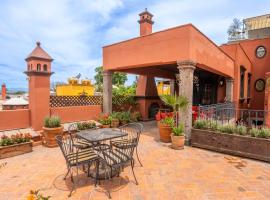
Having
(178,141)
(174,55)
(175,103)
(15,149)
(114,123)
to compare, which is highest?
(174,55)

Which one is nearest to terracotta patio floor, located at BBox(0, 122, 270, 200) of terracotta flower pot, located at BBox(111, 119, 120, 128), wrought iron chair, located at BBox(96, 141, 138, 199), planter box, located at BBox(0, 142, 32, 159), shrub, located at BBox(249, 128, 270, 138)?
planter box, located at BBox(0, 142, 32, 159)

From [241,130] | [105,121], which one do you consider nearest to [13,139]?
[105,121]

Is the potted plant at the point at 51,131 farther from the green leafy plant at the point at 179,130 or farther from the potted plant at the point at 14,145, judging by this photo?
the green leafy plant at the point at 179,130

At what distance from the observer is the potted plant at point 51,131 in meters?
6.21

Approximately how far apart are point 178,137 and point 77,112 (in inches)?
194

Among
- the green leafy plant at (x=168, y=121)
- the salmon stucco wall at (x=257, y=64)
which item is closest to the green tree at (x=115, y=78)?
the salmon stucco wall at (x=257, y=64)

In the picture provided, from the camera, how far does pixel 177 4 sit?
25.9ft

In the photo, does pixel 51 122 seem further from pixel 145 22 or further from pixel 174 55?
pixel 145 22

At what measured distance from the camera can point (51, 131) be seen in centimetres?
620

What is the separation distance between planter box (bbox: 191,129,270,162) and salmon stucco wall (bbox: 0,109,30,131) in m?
6.20

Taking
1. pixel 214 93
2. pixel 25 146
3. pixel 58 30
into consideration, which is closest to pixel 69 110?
pixel 25 146

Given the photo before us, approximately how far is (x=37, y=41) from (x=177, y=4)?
5962mm

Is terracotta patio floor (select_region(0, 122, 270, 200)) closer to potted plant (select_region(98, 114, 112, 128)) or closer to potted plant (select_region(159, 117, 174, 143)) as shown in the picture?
potted plant (select_region(159, 117, 174, 143))

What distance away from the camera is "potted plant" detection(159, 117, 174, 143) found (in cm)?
666
